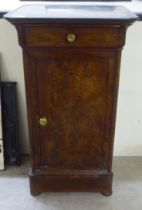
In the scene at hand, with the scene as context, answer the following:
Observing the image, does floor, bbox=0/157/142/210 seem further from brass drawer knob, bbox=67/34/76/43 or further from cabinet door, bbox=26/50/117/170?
brass drawer knob, bbox=67/34/76/43

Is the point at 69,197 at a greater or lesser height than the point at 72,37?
lesser

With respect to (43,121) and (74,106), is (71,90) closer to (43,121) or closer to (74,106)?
(74,106)

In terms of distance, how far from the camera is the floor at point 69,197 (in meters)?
1.47

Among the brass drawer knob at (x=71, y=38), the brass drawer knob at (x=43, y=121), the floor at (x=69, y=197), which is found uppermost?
the brass drawer knob at (x=71, y=38)

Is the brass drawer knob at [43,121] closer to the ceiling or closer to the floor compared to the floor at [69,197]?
closer to the ceiling

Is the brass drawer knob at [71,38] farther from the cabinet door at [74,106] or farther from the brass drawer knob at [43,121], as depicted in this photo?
the brass drawer knob at [43,121]

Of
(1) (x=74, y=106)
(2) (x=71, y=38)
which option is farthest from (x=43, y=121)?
(2) (x=71, y=38)

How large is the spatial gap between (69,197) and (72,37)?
2.86ft

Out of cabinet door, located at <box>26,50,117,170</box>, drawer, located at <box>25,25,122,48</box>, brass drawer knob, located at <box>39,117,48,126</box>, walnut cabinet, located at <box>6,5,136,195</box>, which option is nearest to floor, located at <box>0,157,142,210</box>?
walnut cabinet, located at <box>6,5,136,195</box>

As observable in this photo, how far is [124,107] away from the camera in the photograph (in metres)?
1.77

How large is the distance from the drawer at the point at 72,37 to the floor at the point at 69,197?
2.73 feet

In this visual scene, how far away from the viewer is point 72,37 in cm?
116

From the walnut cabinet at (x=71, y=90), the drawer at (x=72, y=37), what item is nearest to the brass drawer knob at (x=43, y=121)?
the walnut cabinet at (x=71, y=90)

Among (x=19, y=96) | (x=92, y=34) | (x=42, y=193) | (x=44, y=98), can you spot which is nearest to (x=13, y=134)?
(x=19, y=96)
